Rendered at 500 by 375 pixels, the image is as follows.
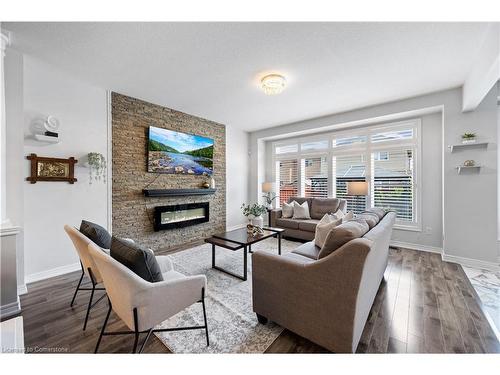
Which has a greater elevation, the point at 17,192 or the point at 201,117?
the point at 201,117

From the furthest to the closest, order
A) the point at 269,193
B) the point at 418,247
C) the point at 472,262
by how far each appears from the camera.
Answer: the point at 269,193
the point at 418,247
the point at 472,262

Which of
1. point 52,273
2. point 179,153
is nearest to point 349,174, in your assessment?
point 179,153

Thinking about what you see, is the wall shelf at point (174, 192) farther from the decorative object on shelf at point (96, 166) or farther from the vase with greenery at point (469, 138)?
the vase with greenery at point (469, 138)

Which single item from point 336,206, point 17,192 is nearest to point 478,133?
point 336,206

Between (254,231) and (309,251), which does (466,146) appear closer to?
(309,251)

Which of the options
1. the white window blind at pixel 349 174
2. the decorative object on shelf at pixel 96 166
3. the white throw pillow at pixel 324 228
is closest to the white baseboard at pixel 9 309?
the decorative object on shelf at pixel 96 166

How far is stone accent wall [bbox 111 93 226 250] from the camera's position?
141 inches

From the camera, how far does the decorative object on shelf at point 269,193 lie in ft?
18.8

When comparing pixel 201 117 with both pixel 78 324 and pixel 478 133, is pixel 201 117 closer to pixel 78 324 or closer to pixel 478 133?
pixel 78 324

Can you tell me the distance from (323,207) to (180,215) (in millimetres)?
3115

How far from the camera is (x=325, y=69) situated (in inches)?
112

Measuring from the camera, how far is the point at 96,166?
10.6 feet
